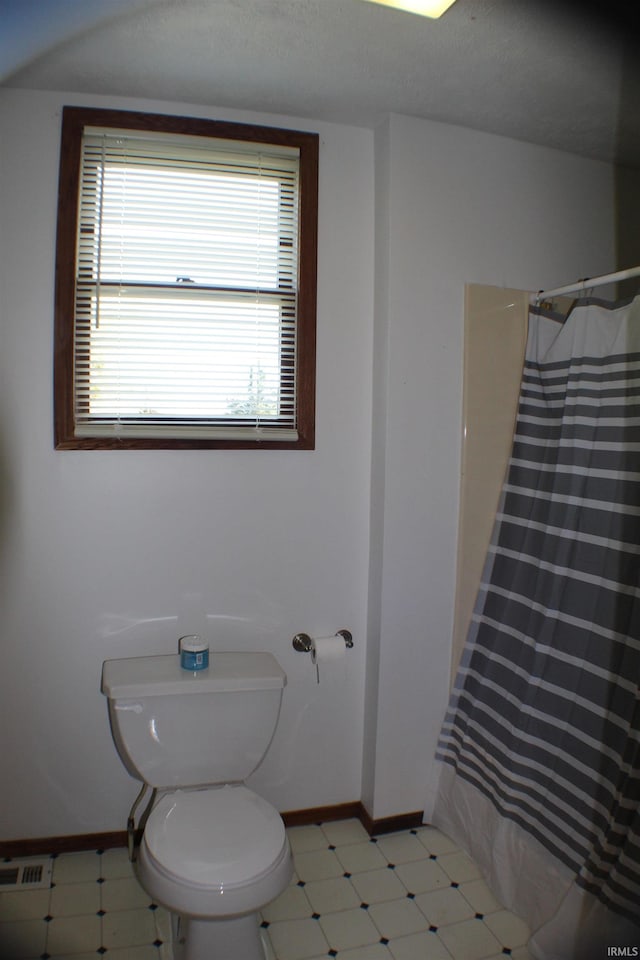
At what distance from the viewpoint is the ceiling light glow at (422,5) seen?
1247 mm

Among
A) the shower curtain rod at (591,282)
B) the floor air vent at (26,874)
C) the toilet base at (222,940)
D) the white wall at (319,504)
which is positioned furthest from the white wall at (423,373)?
the floor air vent at (26,874)

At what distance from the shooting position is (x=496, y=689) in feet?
6.14

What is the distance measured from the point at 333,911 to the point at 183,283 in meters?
1.93

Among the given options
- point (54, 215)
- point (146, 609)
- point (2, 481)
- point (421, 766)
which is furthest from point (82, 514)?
point (421, 766)

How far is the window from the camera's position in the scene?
1.73 meters

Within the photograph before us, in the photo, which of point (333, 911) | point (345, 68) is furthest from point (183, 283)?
point (333, 911)

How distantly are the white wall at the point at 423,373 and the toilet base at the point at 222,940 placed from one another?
68 cm

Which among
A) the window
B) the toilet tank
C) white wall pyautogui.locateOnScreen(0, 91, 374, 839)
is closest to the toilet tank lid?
the toilet tank

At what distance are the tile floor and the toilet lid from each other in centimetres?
36

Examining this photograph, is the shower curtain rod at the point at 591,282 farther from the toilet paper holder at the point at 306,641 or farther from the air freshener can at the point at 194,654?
the air freshener can at the point at 194,654

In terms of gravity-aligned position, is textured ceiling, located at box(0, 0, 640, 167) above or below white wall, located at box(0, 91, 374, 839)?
above

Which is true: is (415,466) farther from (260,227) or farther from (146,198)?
(146,198)

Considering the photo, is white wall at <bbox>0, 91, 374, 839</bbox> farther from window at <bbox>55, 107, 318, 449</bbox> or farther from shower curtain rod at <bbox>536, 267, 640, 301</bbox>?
shower curtain rod at <bbox>536, 267, 640, 301</bbox>

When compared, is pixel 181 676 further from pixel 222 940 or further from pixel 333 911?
pixel 333 911
